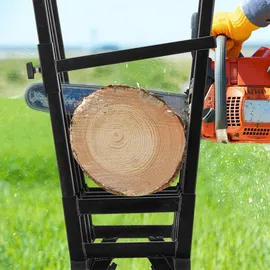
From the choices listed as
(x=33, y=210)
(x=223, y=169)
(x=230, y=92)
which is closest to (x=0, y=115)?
(x=33, y=210)

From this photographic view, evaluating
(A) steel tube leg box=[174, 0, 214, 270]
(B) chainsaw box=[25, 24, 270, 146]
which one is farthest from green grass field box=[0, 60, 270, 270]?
(A) steel tube leg box=[174, 0, 214, 270]

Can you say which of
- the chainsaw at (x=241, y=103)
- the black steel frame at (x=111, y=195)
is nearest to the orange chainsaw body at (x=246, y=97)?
the chainsaw at (x=241, y=103)

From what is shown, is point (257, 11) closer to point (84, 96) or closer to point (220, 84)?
point (220, 84)

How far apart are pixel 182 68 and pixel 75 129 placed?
1591 millimetres

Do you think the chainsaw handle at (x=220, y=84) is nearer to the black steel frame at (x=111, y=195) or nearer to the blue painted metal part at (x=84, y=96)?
the blue painted metal part at (x=84, y=96)

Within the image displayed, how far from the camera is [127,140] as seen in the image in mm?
1210

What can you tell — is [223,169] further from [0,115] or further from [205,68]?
[205,68]

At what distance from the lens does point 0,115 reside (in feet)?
10.1

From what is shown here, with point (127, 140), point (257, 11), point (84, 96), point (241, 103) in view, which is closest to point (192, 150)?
point (127, 140)

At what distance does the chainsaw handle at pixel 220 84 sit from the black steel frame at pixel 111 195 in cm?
40

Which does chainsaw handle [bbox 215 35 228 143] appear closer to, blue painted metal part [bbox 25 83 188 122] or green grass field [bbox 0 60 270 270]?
blue painted metal part [bbox 25 83 188 122]

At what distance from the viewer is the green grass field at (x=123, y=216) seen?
2.36 metres

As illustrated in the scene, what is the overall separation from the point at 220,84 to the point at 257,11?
31cm

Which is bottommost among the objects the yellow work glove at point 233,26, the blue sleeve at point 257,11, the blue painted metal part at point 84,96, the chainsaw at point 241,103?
the chainsaw at point 241,103
